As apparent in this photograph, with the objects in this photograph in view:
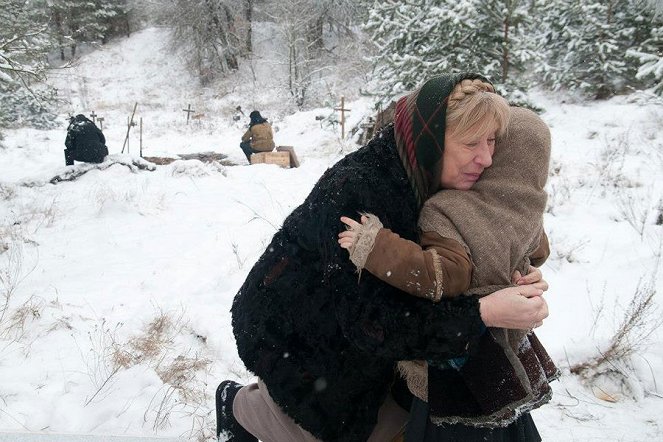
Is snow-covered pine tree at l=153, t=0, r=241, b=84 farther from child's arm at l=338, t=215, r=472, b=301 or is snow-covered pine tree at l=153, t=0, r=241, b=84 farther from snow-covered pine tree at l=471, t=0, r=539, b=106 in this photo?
child's arm at l=338, t=215, r=472, b=301

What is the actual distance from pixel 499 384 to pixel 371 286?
51cm

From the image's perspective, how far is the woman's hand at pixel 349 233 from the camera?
1.22 meters

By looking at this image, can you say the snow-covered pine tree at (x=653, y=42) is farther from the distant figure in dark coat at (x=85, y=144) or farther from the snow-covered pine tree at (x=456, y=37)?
the distant figure in dark coat at (x=85, y=144)

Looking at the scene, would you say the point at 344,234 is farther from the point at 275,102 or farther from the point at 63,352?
the point at 275,102

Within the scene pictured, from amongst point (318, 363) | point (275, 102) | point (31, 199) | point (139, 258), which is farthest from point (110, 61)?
point (318, 363)

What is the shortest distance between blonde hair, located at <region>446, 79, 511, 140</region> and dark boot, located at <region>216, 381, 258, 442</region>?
4.89 ft

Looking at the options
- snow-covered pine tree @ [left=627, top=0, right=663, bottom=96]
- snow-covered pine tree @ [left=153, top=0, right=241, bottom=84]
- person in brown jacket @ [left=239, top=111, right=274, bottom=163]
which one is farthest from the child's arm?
snow-covered pine tree @ [left=153, top=0, right=241, bottom=84]

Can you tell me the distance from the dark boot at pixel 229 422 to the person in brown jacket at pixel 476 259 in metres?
0.81

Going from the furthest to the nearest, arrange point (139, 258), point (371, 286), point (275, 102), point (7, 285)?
point (275, 102) → point (139, 258) → point (7, 285) → point (371, 286)

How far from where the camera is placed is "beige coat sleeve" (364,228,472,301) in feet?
3.87

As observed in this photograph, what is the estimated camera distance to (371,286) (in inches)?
49.5

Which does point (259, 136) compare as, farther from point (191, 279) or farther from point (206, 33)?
point (206, 33)

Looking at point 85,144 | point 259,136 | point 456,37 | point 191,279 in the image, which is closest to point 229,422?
point 191,279

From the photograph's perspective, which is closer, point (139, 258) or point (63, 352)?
point (63, 352)
